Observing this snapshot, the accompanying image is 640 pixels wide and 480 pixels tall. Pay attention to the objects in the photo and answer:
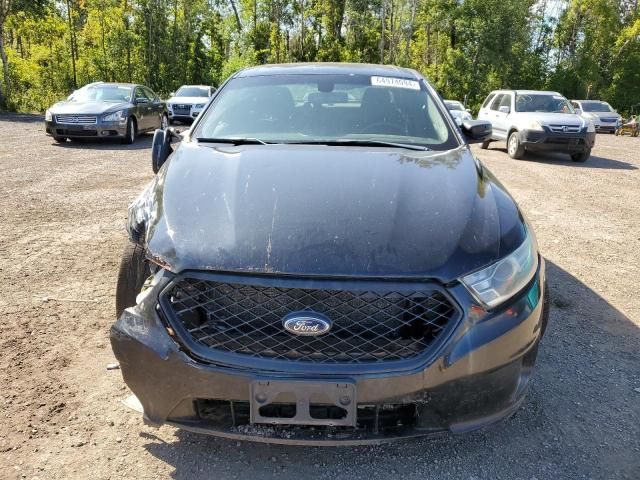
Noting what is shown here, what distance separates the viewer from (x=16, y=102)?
23.0 metres

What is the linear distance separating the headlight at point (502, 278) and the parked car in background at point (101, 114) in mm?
11053

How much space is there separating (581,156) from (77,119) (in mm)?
10978

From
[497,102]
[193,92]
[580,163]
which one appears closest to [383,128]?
[580,163]

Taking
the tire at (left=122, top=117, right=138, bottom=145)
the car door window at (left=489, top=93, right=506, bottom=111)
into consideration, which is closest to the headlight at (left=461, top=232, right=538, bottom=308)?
the tire at (left=122, top=117, right=138, bottom=145)

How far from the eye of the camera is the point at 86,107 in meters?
11.6

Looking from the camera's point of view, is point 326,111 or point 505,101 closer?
point 326,111

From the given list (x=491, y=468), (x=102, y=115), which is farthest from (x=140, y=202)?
(x=102, y=115)

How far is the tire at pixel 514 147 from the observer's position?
12084 millimetres

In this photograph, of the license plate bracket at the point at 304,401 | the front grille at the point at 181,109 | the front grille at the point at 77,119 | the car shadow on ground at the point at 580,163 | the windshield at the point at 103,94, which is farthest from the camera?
the front grille at the point at 181,109

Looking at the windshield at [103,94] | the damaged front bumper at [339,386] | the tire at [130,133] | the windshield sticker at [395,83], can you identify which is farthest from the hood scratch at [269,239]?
the windshield at [103,94]

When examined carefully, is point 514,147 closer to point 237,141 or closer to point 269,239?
point 237,141

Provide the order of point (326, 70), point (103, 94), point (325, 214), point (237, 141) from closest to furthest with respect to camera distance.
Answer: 1. point (325, 214)
2. point (237, 141)
3. point (326, 70)
4. point (103, 94)

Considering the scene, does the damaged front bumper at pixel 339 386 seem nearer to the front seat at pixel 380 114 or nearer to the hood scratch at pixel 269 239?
the hood scratch at pixel 269 239

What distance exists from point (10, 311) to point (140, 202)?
163cm
